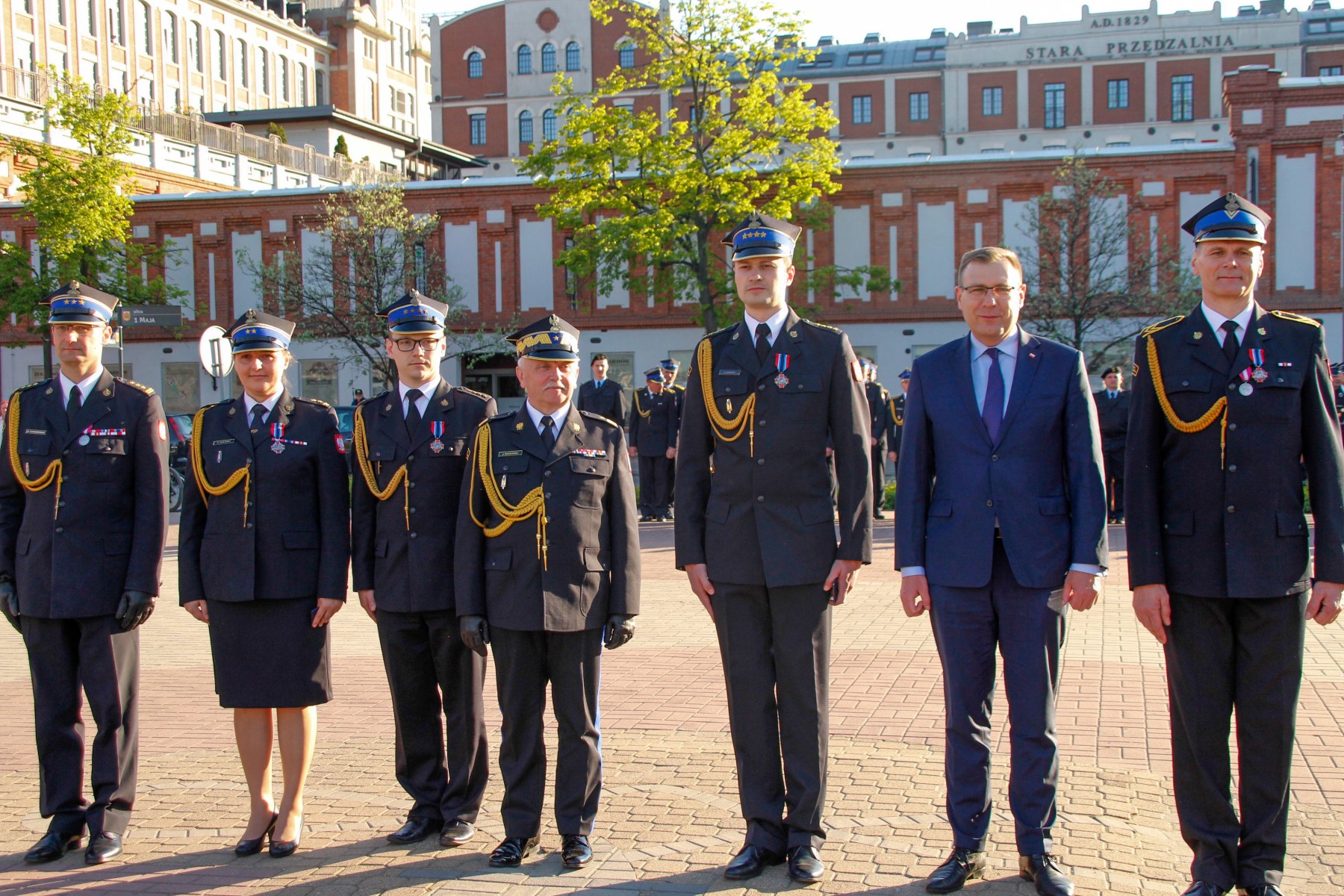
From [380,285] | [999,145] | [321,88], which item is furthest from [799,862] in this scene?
[321,88]

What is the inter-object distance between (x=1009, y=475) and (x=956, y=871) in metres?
1.39

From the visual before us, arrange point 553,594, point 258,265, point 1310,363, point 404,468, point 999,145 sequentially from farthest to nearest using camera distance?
point 999,145 → point 258,265 → point 404,468 → point 553,594 → point 1310,363

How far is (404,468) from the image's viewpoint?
5.21 meters

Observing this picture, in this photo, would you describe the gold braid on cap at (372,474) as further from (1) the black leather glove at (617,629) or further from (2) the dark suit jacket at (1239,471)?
(2) the dark suit jacket at (1239,471)

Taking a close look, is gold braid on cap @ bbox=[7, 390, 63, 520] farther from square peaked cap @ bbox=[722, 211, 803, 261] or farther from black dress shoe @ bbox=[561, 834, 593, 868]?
square peaked cap @ bbox=[722, 211, 803, 261]

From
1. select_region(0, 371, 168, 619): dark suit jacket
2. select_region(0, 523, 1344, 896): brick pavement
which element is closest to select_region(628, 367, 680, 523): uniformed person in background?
select_region(0, 523, 1344, 896): brick pavement

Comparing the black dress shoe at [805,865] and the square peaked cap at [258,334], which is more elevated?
the square peaked cap at [258,334]

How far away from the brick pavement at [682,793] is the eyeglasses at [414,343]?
6.52 ft

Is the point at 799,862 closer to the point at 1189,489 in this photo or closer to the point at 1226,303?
the point at 1189,489

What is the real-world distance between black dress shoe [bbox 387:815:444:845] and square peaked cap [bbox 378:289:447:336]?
199 centimetres

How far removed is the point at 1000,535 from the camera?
14.6 ft

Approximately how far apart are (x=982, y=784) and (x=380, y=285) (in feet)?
102

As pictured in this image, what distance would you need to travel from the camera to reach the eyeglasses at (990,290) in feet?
15.0

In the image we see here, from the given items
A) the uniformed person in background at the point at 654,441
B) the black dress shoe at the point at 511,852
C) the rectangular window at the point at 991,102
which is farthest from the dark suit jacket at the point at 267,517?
the rectangular window at the point at 991,102
